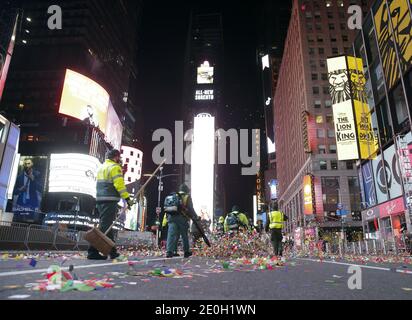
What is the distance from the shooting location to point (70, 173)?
1572 inches

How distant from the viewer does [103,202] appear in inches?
286

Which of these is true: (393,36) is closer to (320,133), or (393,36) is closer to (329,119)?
(320,133)

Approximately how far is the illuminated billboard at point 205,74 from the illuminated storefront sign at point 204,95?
5.33 m

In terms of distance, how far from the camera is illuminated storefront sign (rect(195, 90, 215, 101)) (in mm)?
139750

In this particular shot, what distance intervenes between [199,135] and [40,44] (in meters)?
70.6

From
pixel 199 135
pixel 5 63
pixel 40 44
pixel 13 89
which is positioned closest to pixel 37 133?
pixel 13 89

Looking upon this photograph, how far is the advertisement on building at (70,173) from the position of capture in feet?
129

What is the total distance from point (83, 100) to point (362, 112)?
3168 cm

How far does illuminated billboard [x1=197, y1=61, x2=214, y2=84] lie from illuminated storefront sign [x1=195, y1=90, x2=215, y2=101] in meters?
5.33

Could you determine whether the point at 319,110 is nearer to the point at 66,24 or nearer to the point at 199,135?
the point at 66,24

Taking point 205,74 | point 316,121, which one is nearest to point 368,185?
point 316,121

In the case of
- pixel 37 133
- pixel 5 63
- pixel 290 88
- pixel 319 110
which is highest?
pixel 290 88

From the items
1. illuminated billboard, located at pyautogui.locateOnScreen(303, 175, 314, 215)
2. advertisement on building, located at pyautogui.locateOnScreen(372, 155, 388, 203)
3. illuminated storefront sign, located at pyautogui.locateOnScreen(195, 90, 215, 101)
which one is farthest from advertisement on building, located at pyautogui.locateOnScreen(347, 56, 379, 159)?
illuminated storefront sign, located at pyautogui.locateOnScreen(195, 90, 215, 101)
